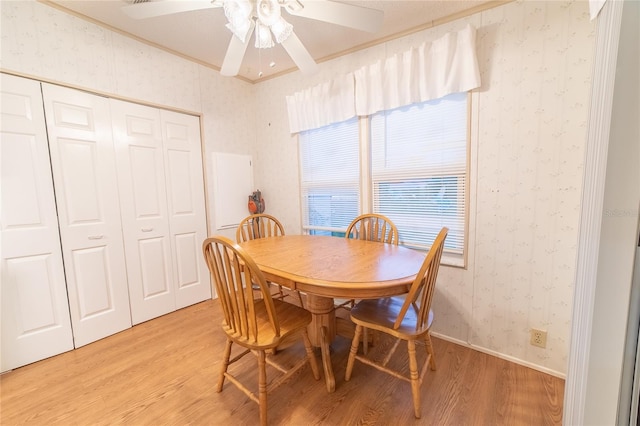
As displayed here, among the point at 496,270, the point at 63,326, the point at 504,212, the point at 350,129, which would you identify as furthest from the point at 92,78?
the point at 496,270

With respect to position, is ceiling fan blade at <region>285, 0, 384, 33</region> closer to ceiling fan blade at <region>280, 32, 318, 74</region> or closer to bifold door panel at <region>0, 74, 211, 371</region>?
ceiling fan blade at <region>280, 32, 318, 74</region>

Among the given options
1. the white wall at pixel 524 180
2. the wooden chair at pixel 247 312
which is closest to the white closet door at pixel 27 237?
the wooden chair at pixel 247 312

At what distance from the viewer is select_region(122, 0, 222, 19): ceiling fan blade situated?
1.25m

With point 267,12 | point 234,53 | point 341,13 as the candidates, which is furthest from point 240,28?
point 341,13

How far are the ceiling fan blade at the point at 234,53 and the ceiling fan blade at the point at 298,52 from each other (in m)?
0.22

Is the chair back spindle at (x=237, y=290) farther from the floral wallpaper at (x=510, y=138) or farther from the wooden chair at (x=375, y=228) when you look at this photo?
the floral wallpaper at (x=510, y=138)

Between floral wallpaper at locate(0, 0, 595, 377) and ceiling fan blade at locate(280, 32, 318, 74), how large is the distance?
2.70 feet

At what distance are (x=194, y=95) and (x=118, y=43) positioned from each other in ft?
2.14

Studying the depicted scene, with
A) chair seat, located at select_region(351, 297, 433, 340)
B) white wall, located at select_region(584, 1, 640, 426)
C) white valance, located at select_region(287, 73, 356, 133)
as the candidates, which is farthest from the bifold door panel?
white wall, located at select_region(584, 1, 640, 426)

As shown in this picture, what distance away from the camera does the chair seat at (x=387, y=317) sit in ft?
4.15

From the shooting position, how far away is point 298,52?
61.6 inches

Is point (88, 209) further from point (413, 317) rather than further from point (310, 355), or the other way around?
point (413, 317)

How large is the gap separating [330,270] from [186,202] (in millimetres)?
1923

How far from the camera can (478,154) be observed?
69.3 inches
